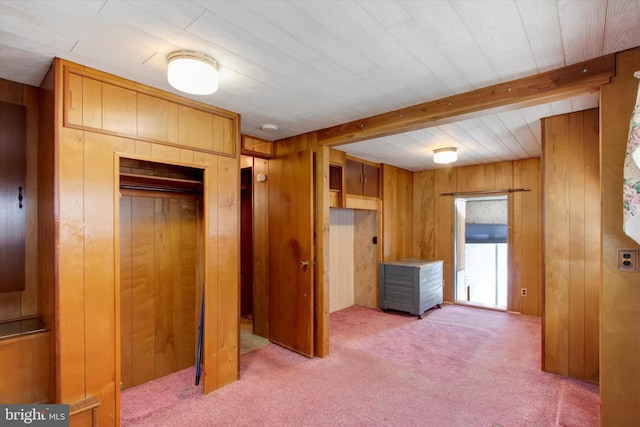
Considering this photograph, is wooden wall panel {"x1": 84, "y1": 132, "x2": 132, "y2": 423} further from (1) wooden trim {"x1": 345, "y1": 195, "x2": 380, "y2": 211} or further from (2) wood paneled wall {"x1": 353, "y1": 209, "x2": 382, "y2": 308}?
(2) wood paneled wall {"x1": 353, "y1": 209, "x2": 382, "y2": 308}

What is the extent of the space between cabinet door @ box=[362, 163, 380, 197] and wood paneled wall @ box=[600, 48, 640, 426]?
314 cm

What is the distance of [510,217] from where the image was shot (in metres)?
4.64

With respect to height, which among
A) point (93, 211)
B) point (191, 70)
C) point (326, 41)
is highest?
point (326, 41)

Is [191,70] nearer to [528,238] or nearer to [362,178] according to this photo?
[362,178]

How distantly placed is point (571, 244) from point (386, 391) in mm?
2026

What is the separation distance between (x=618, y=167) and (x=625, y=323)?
2.69ft

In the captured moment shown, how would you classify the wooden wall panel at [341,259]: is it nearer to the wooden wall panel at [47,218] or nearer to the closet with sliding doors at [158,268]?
the closet with sliding doors at [158,268]

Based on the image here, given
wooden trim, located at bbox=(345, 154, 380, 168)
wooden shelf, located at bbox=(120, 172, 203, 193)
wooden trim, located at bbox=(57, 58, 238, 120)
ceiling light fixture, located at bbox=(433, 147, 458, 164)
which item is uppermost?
wooden trim, located at bbox=(57, 58, 238, 120)

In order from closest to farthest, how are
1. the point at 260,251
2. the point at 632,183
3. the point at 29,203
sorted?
the point at 632,183 → the point at 29,203 → the point at 260,251

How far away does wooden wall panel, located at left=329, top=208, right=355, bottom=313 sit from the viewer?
4766mm

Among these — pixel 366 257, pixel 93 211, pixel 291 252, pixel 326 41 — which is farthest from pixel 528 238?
pixel 93 211

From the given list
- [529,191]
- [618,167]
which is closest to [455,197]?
[529,191]

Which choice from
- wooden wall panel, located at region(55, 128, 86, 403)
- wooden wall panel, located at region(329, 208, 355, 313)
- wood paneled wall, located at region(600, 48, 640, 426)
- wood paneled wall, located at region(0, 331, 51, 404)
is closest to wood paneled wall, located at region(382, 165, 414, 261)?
wooden wall panel, located at region(329, 208, 355, 313)

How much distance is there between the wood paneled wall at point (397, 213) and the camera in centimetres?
504
